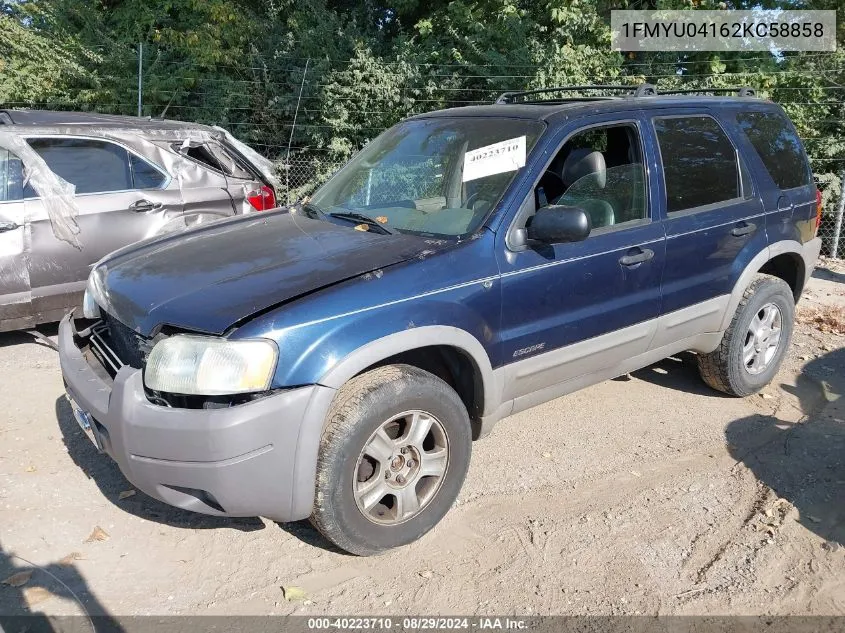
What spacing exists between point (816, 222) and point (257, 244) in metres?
3.97

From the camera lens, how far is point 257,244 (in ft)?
11.5

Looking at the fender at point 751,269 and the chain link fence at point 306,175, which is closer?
the fender at point 751,269

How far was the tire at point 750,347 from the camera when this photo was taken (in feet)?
15.4

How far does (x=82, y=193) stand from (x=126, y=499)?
2996mm

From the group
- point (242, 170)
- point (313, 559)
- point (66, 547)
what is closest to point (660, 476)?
point (313, 559)

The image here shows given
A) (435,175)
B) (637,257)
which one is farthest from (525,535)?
(435,175)

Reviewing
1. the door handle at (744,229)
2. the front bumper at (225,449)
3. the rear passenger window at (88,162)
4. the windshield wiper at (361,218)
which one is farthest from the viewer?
the rear passenger window at (88,162)

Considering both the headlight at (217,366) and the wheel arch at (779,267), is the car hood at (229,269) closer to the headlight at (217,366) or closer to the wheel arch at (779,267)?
the headlight at (217,366)

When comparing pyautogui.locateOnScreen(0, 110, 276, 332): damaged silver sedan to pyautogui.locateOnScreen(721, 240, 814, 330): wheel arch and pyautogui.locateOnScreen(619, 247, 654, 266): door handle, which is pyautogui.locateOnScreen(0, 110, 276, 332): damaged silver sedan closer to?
pyautogui.locateOnScreen(619, 247, 654, 266): door handle

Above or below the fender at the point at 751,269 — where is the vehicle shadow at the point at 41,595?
below

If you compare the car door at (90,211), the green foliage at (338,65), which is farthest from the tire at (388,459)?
the green foliage at (338,65)

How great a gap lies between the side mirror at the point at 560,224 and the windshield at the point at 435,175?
26 centimetres

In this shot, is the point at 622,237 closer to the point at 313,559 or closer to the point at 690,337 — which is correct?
the point at 690,337

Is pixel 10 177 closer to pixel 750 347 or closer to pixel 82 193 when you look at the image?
pixel 82 193
